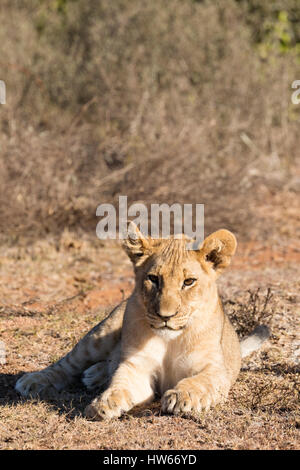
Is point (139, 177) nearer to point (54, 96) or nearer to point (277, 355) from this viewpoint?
point (54, 96)

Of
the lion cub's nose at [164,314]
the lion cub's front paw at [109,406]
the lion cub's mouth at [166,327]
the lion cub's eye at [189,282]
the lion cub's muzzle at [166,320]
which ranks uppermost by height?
the lion cub's eye at [189,282]

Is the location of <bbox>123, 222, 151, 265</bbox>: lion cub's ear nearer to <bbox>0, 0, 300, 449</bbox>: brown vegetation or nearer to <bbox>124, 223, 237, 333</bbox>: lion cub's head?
<bbox>124, 223, 237, 333</bbox>: lion cub's head

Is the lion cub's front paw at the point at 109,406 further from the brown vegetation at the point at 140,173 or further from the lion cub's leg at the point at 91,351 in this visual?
the lion cub's leg at the point at 91,351

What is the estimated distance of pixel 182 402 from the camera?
4.17m

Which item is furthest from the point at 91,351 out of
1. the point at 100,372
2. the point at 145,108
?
the point at 145,108

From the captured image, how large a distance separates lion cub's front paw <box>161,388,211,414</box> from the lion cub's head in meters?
0.40

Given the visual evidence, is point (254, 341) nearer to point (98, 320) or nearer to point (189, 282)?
point (189, 282)

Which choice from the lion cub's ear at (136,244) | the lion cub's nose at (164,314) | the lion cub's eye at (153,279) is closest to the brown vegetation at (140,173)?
the lion cub's nose at (164,314)

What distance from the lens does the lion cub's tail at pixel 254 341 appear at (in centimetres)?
550

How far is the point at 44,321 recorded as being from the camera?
22.0 feet

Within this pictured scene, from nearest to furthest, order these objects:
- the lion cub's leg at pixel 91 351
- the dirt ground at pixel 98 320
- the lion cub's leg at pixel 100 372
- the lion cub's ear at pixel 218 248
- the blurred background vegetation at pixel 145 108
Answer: the dirt ground at pixel 98 320 < the lion cub's ear at pixel 218 248 < the lion cub's leg at pixel 100 372 < the lion cub's leg at pixel 91 351 < the blurred background vegetation at pixel 145 108

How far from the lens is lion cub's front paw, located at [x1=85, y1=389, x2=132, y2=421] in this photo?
4.20 m
